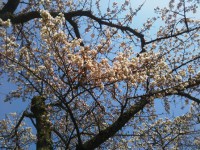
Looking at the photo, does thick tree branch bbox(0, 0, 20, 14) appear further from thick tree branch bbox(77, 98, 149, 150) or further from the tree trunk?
thick tree branch bbox(77, 98, 149, 150)

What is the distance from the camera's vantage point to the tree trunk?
5504 mm

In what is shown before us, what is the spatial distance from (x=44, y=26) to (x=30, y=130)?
1359 cm

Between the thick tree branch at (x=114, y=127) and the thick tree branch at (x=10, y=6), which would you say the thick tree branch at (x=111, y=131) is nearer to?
the thick tree branch at (x=114, y=127)

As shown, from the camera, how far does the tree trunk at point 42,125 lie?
550cm

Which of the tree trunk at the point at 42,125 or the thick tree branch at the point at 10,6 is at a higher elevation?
the thick tree branch at the point at 10,6

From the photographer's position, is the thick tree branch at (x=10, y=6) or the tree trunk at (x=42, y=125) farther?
the thick tree branch at (x=10, y=6)

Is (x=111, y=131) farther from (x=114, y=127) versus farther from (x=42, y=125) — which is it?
(x=42, y=125)

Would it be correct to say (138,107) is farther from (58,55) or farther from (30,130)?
(30,130)

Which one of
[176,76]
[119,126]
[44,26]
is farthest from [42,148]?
[176,76]

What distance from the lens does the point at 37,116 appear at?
6066mm

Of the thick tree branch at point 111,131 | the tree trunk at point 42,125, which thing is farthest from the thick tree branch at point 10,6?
the thick tree branch at point 111,131

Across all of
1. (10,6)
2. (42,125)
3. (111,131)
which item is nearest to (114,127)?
(111,131)

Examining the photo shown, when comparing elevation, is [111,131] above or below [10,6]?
below

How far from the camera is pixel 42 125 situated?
19.0 feet
